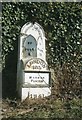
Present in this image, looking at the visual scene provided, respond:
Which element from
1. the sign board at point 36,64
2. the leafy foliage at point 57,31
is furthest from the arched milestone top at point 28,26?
the sign board at point 36,64

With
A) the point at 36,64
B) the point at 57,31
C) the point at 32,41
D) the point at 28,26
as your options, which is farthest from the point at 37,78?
the point at 57,31

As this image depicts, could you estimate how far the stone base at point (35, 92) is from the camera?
8.17 meters

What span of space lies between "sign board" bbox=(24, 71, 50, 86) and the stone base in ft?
0.37

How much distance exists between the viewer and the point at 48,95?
842 centimetres

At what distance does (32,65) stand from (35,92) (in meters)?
0.58

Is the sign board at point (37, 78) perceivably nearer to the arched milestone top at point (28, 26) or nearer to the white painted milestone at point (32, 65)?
the white painted milestone at point (32, 65)

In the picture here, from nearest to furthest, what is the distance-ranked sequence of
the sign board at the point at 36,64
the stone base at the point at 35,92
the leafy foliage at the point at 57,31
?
the stone base at the point at 35,92, the sign board at the point at 36,64, the leafy foliage at the point at 57,31

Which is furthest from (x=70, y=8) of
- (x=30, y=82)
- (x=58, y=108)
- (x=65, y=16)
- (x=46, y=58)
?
(x=58, y=108)

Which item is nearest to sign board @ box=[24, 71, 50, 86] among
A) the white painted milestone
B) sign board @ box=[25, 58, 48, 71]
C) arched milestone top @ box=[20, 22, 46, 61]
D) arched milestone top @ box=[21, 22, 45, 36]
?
the white painted milestone

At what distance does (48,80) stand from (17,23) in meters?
1.42

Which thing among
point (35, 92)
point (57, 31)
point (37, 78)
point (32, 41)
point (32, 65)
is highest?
point (57, 31)

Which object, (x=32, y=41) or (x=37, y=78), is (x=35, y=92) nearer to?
(x=37, y=78)

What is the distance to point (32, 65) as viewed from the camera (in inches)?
328

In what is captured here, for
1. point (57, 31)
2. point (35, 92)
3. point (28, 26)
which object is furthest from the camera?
point (57, 31)
